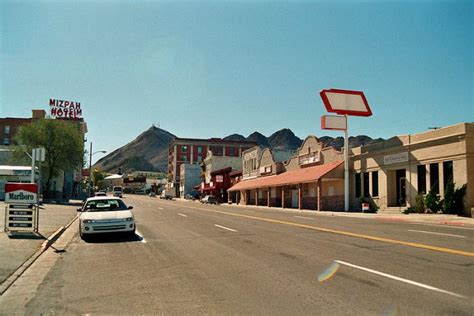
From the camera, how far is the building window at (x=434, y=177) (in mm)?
30188

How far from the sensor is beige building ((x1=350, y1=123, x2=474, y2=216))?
2795 cm

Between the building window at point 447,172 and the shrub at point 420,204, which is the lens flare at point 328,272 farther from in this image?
the shrub at point 420,204

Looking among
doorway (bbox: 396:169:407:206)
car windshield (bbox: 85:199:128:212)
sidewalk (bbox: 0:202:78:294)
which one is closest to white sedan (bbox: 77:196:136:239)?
car windshield (bbox: 85:199:128:212)

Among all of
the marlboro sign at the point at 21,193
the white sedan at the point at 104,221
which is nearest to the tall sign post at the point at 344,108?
the white sedan at the point at 104,221

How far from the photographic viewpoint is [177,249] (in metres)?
12.4

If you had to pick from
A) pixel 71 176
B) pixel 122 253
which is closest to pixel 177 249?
pixel 122 253

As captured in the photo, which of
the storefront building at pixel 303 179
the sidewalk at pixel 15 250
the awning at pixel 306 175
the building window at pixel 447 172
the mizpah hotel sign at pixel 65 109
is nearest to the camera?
the sidewalk at pixel 15 250

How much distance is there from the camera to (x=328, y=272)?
868cm

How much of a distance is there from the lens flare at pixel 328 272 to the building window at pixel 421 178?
81.9 feet

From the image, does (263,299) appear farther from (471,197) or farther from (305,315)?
(471,197)

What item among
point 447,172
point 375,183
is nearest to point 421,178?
point 447,172

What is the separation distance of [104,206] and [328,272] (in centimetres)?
1071

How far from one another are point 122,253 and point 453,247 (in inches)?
358

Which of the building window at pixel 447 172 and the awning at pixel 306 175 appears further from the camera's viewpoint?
the awning at pixel 306 175
